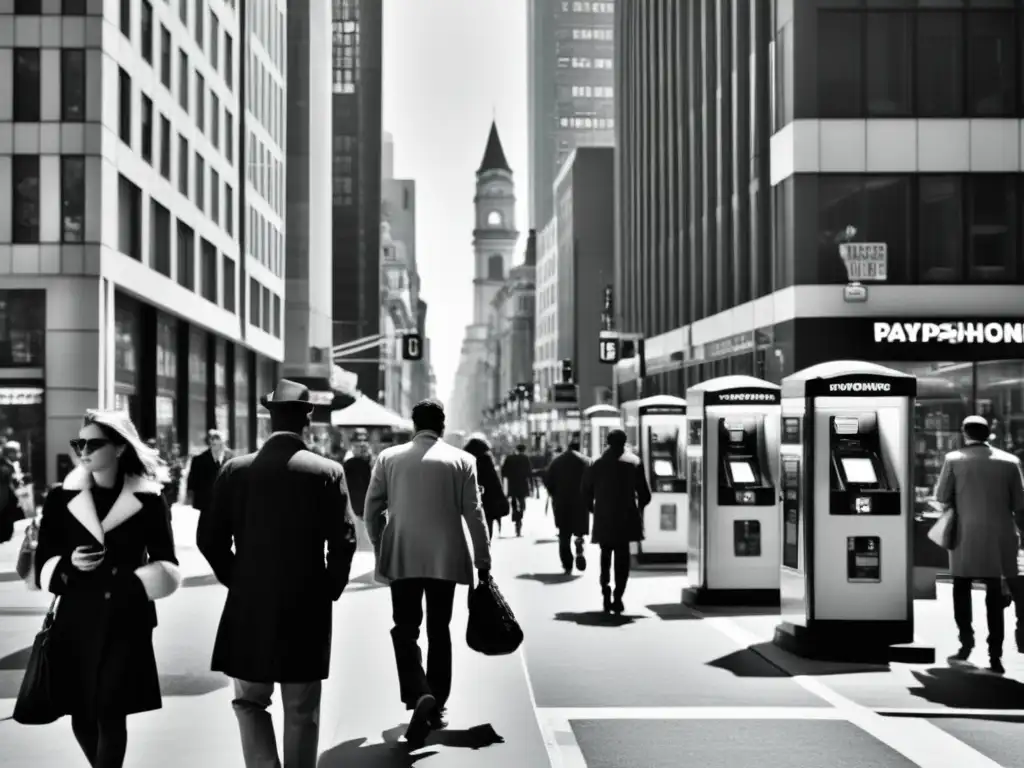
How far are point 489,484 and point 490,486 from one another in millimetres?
134

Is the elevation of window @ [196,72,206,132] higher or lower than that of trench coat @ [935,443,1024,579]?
higher

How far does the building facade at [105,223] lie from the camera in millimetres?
36125

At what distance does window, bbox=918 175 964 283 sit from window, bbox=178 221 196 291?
22.7m

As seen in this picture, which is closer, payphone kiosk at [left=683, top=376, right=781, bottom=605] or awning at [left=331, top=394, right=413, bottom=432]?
payphone kiosk at [left=683, top=376, right=781, bottom=605]

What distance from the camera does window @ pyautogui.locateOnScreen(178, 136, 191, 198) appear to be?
153 feet

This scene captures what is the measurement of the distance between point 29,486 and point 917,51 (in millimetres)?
20687

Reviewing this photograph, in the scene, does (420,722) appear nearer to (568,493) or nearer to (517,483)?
(568,493)

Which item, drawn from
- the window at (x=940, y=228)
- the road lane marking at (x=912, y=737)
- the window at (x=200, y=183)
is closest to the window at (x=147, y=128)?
the window at (x=200, y=183)

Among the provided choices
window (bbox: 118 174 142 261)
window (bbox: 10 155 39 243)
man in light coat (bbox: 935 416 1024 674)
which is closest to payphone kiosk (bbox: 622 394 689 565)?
man in light coat (bbox: 935 416 1024 674)

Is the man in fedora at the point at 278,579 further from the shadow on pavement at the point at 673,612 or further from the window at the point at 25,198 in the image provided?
the window at the point at 25,198

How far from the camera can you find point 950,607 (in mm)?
15977

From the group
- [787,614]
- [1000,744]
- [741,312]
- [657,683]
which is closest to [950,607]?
[787,614]

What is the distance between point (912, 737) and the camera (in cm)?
872

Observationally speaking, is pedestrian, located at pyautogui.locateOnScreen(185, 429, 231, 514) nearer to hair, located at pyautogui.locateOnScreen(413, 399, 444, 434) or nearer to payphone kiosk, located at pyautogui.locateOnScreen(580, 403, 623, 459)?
hair, located at pyautogui.locateOnScreen(413, 399, 444, 434)
